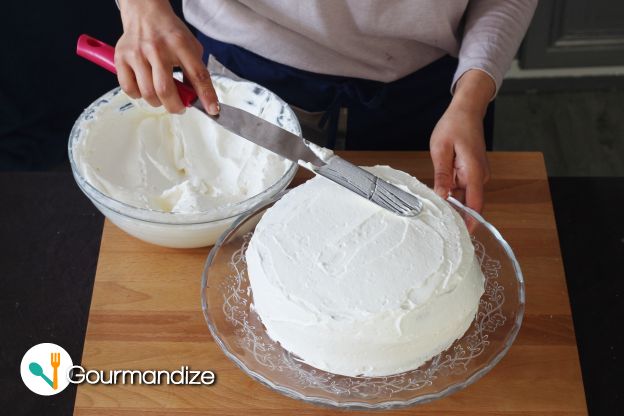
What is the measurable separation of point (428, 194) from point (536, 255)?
0.95ft

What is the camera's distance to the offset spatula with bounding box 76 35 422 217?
0.98 m

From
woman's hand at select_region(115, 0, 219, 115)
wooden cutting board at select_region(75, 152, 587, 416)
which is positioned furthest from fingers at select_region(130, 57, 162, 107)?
wooden cutting board at select_region(75, 152, 587, 416)

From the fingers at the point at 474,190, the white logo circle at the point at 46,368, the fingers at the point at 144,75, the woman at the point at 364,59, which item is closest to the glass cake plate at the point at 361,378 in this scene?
the fingers at the point at 474,190

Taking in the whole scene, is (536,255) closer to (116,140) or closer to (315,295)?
(315,295)

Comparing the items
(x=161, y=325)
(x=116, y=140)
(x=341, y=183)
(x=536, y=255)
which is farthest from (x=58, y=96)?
(x=536, y=255)

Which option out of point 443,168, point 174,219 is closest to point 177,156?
point 174,219

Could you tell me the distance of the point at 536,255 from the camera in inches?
47.0

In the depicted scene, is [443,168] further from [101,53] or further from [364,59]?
[101,53]

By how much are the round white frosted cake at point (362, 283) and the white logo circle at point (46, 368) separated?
415mm

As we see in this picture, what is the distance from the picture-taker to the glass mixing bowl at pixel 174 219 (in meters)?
1.10

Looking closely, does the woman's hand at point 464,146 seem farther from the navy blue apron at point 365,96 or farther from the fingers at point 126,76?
the fingers at point 126,76

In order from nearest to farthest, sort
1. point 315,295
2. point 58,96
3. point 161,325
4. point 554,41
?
point 315,295 → point 161,325 → point 58,96 → point 554,41

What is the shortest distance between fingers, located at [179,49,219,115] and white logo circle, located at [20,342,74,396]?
19.4 inches

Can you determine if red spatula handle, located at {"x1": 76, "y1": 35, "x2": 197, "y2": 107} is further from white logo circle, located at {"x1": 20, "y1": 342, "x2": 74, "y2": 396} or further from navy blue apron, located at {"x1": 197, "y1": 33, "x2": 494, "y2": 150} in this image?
white logo circle, located at {"x1": 20, "y1": 342, "x2": 74, "y2": 396}
